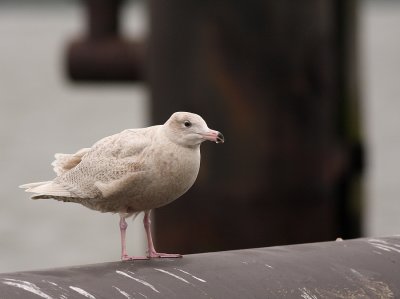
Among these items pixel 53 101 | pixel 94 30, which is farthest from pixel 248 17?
pixel 53 101

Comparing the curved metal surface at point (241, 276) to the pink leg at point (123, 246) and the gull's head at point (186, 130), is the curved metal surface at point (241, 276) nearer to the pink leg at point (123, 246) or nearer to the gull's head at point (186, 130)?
the pink leg at point (123, 246)

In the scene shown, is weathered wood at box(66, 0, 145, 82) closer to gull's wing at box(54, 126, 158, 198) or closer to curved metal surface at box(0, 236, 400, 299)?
gull's wing at box(54, 126, 158, 198)

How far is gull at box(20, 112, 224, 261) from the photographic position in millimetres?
3967

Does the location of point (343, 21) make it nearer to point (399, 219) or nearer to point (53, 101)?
point (399, 219)

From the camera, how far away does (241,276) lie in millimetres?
3443

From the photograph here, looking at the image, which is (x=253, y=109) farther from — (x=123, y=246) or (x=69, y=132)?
(x=69, y=132)

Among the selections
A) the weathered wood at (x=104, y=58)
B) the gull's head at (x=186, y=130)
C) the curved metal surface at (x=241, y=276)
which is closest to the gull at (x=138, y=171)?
the gull's head at (x=186, y=130)

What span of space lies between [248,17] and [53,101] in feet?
114

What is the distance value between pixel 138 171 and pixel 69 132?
98.2 ft

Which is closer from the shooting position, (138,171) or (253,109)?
(138,171)

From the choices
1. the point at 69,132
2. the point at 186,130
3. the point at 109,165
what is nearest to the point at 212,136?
the point at 186,130

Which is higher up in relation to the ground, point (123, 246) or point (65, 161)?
point (65, 161)

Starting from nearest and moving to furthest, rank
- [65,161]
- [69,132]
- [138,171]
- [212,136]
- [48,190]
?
[212,136] < [138,171] < [48,190] < [65,161] < [69,132]

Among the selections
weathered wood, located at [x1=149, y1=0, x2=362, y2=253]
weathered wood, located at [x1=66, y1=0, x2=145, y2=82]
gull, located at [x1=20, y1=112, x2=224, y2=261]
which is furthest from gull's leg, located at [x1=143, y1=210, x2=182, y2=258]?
weathered wood, located at [x1=66, y1=0, x2=145, y2=82]
